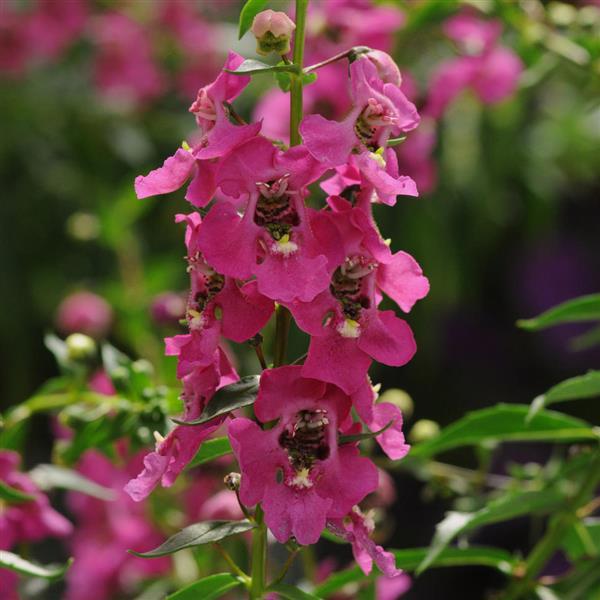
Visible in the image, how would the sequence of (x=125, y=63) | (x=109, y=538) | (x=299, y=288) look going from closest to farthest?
(x=299, y=288) < (x=109, y=538) < (x=125, y=63)

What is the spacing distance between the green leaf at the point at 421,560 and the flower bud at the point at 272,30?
270 millimetres

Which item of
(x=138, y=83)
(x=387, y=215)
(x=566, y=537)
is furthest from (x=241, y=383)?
(x=138, y=83)

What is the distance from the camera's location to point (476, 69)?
1116 mm

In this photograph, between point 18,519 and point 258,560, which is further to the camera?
point 18,519

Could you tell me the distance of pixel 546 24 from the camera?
3.26ft

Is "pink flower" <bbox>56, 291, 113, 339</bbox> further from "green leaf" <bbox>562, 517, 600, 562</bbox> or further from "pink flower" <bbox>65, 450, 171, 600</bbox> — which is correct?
"green leaf" <bbox>562, 517, 600, 562</bbox>

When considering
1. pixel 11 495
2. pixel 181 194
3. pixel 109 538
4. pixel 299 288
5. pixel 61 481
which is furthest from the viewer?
pixel 181 194

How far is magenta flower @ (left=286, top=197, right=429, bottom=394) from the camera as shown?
1.54 feet

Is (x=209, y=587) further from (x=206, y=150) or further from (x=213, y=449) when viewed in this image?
(x=206, y=150)

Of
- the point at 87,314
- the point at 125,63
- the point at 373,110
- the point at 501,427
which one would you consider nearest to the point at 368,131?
the point at 373,110

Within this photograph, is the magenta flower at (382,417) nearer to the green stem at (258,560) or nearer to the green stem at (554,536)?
the green stem at (258,560)

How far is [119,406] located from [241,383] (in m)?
0.20

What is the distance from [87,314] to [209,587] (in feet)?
2.44

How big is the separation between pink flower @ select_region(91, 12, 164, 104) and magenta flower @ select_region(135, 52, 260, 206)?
1.32 m
